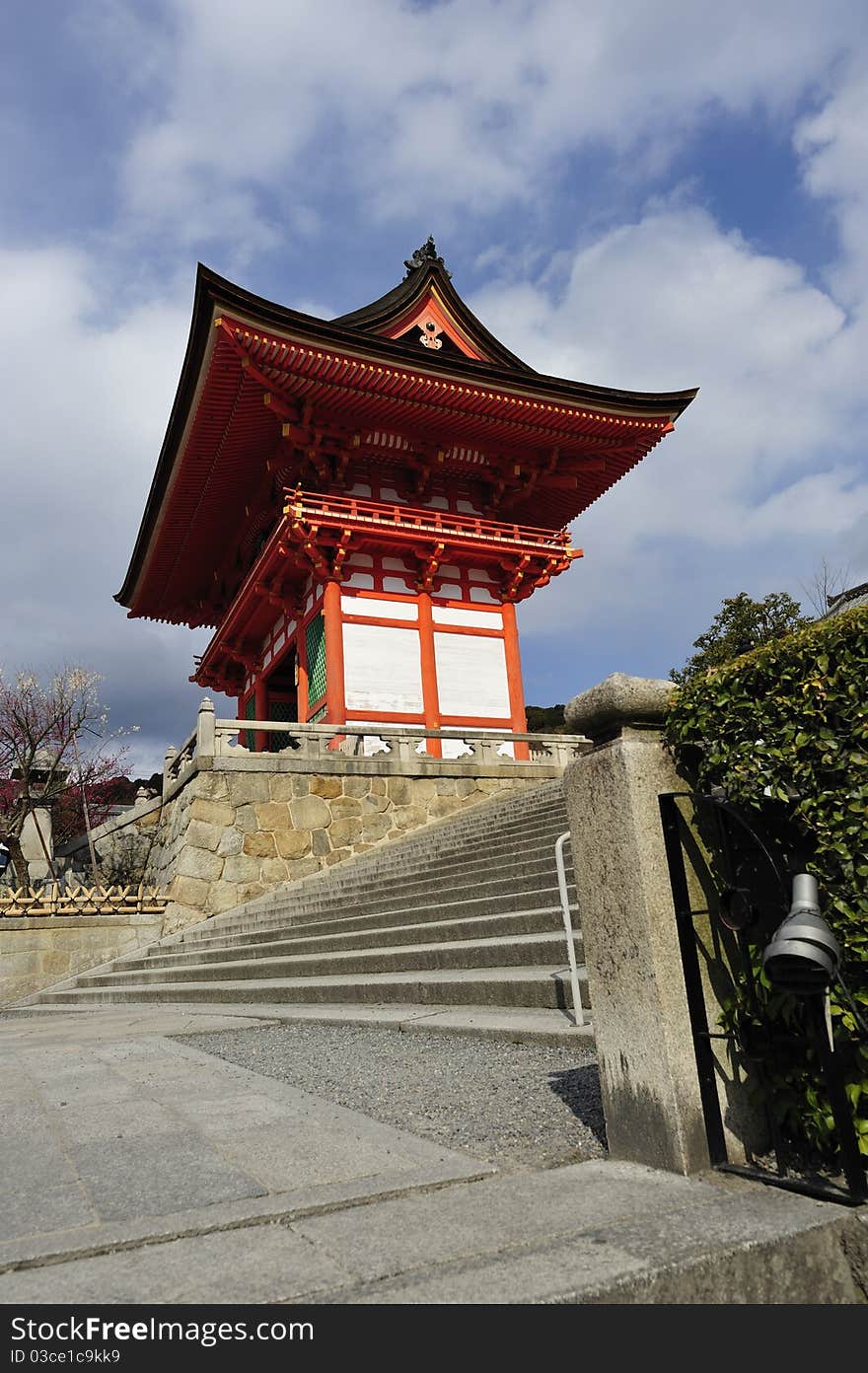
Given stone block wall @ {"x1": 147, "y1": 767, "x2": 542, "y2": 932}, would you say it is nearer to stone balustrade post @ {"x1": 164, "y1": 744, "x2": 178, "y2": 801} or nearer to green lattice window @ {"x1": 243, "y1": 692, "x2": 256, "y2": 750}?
stone balustrade post @ {"x1": 164, "y1": 744, "x2": 178, "y2": 801}

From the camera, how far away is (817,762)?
81.6 inches

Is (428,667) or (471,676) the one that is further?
(471,676)

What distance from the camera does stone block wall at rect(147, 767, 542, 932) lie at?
489 inches

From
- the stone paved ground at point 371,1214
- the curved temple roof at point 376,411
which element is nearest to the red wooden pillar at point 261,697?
the curved temple roof at point 376,411

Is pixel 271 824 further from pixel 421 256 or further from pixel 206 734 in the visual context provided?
pixel 421 256

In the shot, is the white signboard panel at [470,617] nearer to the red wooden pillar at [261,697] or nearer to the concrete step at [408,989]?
the red wooden pillar at [261,697]

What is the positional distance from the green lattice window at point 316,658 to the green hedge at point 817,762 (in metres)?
13.2

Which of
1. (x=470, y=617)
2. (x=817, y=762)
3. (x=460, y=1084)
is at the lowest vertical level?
(x=460, y=1084)

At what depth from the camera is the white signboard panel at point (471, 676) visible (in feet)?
51.7

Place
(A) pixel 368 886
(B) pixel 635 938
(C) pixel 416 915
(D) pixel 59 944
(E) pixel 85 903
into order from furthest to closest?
(E) pixel 85 903, (D) pixel 59 944, (A) pixel 368 886, (C) pixel 416 915, (B) pixel 635 938

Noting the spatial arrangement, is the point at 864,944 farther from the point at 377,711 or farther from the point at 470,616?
the point at 470,616

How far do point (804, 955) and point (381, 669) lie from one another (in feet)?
44.6

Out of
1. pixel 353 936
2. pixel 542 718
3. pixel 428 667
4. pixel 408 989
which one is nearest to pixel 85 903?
pixel 353 936
